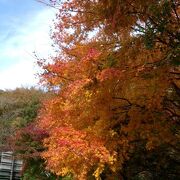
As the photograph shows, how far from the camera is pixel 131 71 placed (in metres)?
13.0

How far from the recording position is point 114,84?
543 inches

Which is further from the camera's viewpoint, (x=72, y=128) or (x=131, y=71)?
(x=72, y=128)

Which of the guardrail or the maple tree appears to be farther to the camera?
the guardrail

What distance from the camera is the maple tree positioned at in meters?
12.1

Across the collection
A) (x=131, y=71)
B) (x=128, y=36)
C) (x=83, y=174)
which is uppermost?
(x=128, y=36)

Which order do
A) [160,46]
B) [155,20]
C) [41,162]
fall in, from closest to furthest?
[155,20] < [160,46] < [41,162]

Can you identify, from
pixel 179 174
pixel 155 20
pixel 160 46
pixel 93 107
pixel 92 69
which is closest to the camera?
pixel 155 20

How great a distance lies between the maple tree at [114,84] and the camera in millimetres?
12086

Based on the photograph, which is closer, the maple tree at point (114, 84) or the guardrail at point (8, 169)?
the maple tree at point (114, 84)

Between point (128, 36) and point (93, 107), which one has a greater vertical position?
point (128, 36)

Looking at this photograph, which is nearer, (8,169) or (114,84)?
(114,84)

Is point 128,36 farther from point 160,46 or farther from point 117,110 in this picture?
point 117,110

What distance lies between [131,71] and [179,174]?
7797mm

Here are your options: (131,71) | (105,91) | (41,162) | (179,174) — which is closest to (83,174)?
(105,91)
